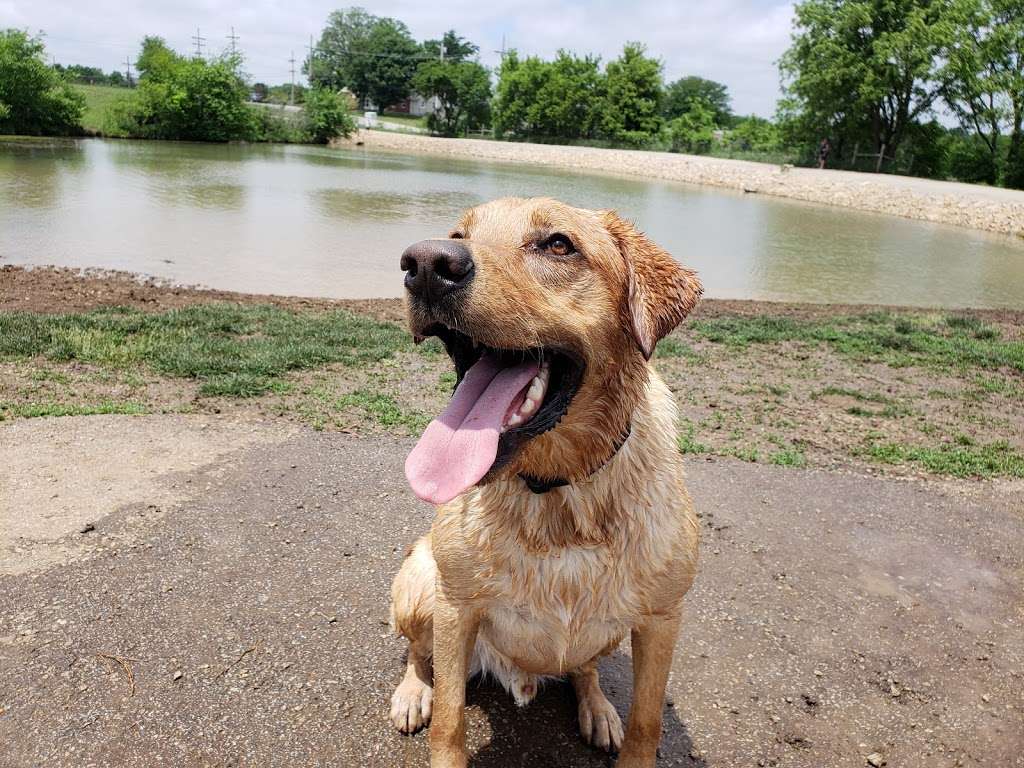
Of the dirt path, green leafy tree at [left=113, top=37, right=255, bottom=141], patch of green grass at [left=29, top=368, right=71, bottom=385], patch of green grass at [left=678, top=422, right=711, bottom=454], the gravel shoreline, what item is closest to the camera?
the dirt path

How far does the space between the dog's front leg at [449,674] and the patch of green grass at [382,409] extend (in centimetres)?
386

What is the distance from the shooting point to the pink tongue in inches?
93.0

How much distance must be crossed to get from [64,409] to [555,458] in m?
5.53

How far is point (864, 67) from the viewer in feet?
175

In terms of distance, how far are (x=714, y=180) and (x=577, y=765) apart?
55.6 metres

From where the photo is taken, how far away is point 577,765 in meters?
3.18

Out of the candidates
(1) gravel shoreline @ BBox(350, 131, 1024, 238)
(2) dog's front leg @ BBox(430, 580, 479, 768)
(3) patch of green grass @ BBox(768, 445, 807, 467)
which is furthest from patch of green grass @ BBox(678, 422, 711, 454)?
(1) gravel shoreline @ BBox(350, 131, 1024, 238)

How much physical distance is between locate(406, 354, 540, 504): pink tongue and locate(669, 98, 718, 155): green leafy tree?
2957 inches

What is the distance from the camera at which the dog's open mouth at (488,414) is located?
2383mm

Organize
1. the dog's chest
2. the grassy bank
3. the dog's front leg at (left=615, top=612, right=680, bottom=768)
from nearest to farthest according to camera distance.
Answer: the dog's chest → the dog's front leg at (left=615, top=612, right=680, bottom=768) → the grassy bank

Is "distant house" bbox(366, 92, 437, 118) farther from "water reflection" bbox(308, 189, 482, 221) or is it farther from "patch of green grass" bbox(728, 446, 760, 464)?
"patch of green grass" bbox(728, 446, 760, 464)

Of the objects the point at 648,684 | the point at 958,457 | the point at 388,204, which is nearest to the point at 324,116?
the point at 388,204

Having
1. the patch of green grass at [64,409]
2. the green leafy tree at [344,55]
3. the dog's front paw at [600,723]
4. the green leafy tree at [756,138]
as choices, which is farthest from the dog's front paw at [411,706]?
the green leafy tree at [344,55]

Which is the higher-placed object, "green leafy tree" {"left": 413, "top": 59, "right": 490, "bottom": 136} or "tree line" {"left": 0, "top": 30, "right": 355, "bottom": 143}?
"green leafy tree" {"left": 413, "top": 59, "right": 490, "bottom": 136}
